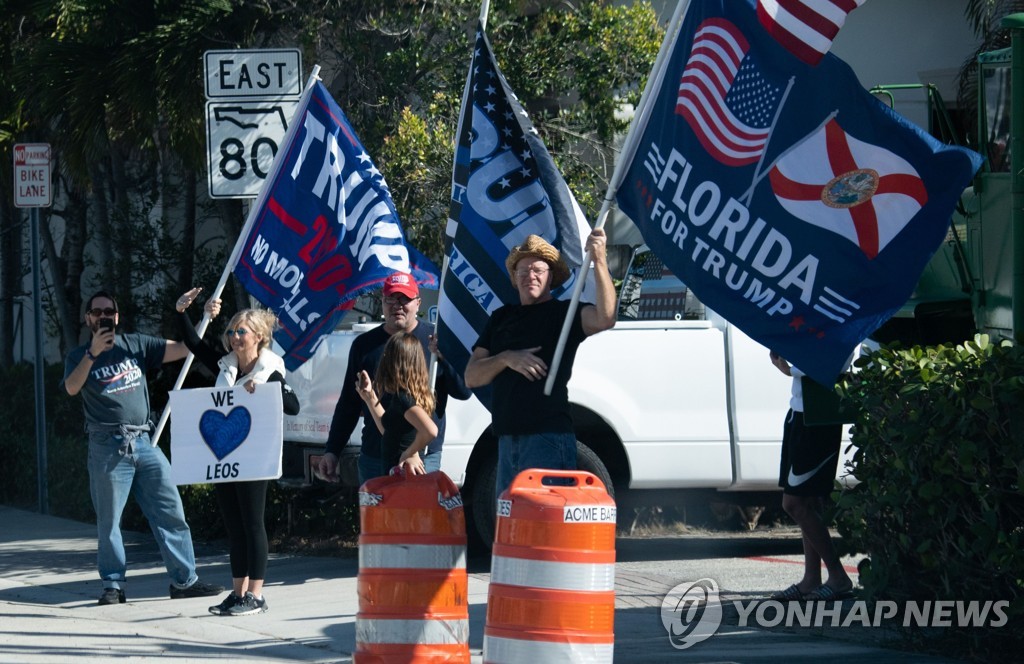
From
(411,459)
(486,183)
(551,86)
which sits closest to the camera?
(411,459)

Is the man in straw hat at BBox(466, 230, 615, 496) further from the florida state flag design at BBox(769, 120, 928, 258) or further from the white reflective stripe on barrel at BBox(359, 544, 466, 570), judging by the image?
the florida state flag design at BBox(769, 120, 928, 258)

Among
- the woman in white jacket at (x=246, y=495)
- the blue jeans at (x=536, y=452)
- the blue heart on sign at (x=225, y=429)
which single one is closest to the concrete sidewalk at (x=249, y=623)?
the woman in white jacket at (x=246, y=495)

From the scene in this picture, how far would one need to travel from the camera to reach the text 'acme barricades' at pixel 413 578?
6.07 m

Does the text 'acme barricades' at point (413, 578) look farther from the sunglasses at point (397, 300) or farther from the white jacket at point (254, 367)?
the white jacket at point (254, 367)

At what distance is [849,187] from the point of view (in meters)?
6.12

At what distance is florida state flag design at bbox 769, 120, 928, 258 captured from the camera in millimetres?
6020

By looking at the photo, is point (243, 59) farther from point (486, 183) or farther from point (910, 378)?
point (910, 378)

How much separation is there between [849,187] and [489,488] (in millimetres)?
3862

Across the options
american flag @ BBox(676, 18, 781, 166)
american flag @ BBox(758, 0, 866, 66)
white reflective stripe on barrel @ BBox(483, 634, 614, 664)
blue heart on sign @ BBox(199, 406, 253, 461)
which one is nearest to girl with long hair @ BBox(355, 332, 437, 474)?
white reflective stripe on barrel @ BBox(483, 634, 614, 664)

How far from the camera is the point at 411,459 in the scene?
6.54m

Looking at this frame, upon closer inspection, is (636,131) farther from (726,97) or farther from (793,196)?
(793,196)

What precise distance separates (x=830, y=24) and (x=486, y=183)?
80.4 inches

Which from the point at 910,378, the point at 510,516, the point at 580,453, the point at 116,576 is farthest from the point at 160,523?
the point at 910,378

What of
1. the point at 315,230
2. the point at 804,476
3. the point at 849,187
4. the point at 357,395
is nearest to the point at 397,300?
the point at 357,395
